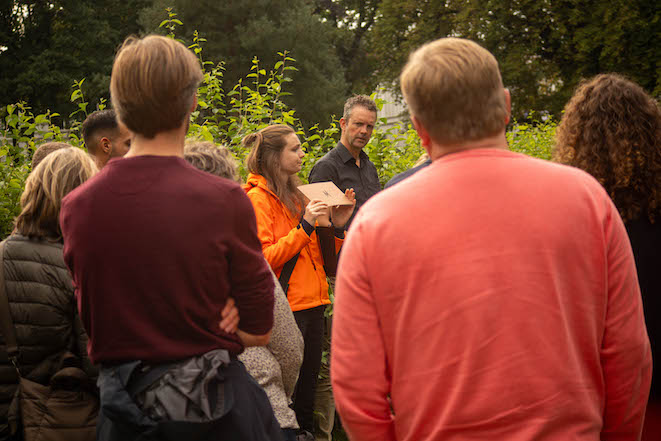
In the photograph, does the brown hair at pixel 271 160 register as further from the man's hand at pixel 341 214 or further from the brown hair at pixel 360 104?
the brown hair at pixel 360 104

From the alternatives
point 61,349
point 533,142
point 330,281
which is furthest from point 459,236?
point 533,142

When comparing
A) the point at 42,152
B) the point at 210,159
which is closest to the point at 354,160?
the point at 42,152

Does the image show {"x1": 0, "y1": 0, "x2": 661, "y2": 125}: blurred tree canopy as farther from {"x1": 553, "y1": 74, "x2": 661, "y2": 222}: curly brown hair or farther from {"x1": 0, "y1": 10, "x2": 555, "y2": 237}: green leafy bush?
{"x1": 553, "y1": 74, "x2": 661, "y2": 222}: curly brown hair

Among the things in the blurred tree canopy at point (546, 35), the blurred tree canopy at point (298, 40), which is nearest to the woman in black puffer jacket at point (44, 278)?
the blurred tree canopy at point (546, 35)

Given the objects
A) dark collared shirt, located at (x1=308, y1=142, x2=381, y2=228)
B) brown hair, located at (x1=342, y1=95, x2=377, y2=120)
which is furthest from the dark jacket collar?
brown hair, located at (x1=342, y1=95, x2=377, y2=120)

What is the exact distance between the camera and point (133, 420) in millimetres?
1833

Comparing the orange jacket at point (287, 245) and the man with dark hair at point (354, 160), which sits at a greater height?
the man with dark hair at point (354, 160)

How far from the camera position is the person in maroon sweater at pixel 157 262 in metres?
1.83

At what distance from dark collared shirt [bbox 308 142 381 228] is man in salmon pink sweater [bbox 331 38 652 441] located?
11.3 feet

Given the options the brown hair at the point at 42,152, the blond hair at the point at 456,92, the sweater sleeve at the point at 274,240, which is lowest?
the sweater sleeve at the point at 274,240

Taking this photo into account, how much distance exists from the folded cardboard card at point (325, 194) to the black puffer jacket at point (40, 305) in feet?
→ 4.99

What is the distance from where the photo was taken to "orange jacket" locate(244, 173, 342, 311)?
399 centimetres

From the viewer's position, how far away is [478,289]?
5.46 ft

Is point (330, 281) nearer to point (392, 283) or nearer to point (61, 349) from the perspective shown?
point (61, 349)
